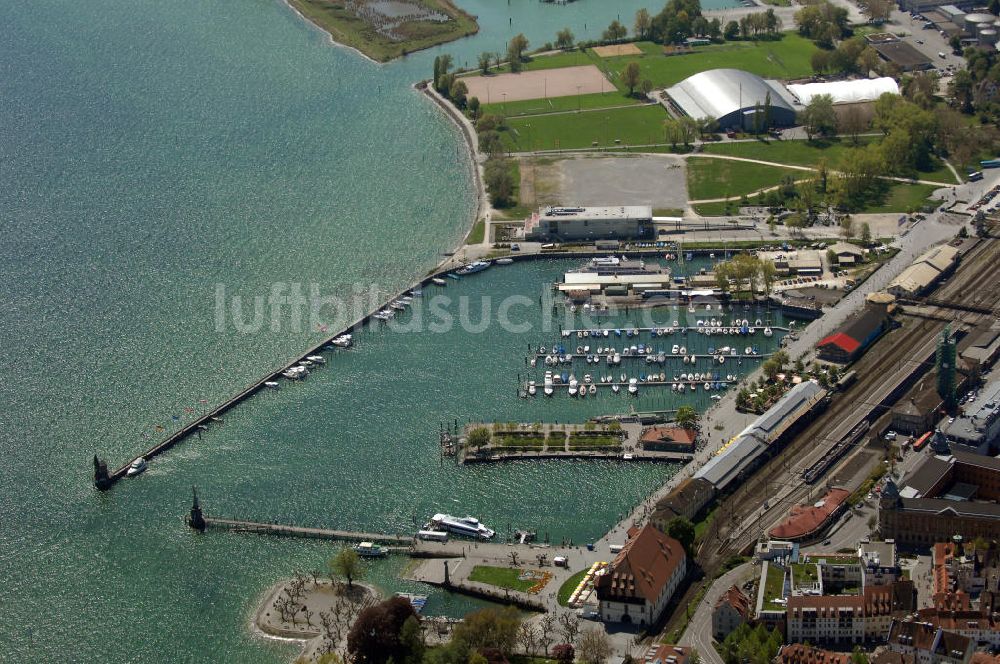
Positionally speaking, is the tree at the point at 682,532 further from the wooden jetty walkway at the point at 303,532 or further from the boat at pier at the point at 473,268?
the boat at pier at the point at 473,268

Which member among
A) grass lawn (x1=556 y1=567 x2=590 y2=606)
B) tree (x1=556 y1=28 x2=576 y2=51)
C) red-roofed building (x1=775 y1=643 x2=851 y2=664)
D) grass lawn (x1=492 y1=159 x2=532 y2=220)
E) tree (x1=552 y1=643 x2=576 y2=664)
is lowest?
tree (x1=552 y1=643 x2=576 y2=664)

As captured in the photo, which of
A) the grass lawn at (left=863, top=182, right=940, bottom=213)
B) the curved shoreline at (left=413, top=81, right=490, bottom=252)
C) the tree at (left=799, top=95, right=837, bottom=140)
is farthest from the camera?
the tree at (left=799, top=95, right=837, bottom=140)

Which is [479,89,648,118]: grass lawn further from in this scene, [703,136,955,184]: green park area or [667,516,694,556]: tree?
[667,516,694,556]: tree

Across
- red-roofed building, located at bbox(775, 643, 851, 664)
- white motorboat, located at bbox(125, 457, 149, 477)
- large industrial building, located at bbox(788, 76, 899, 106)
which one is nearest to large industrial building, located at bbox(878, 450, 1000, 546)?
red-roofed building, located at bbox(775, 643, 851, 664)


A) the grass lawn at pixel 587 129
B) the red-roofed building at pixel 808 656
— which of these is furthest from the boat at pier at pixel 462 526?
the grass lawn at pixel 587 129

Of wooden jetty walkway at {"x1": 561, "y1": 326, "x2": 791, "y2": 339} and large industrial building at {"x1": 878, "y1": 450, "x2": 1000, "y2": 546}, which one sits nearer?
large industrial building at {"x1": 878, "y1": 450, "x2": 1000, "y2": 546}

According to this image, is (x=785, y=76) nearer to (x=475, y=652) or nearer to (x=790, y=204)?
(x=790, y=204)

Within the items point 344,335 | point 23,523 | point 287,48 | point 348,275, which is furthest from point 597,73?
point 23,523
